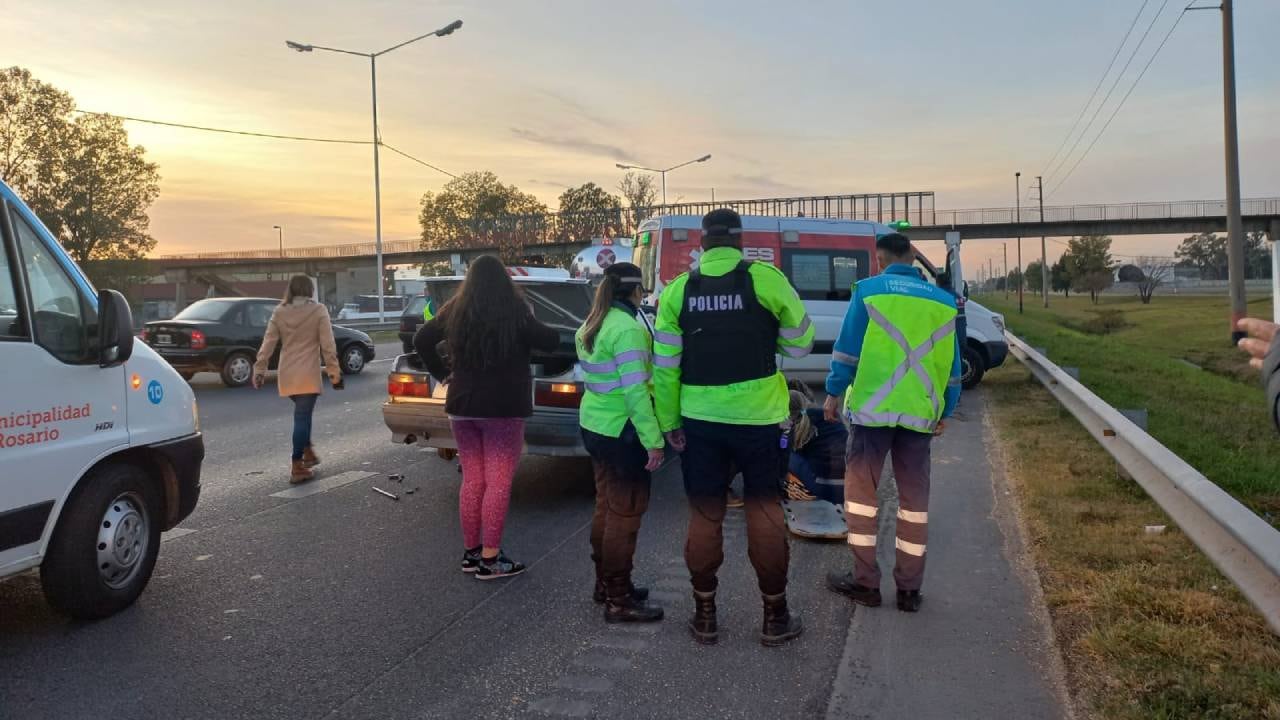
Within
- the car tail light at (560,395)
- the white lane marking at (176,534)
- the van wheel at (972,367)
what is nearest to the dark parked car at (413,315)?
the car tail light at (560,395)

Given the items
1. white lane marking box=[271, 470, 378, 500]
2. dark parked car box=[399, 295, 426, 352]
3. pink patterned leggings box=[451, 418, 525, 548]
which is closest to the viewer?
pink patterned leggings box=[451, 418, 525, 548]

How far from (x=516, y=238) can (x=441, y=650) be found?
74380mm

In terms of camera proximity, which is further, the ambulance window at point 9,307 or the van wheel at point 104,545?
the van wheel at point 104,545

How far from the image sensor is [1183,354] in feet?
99.5

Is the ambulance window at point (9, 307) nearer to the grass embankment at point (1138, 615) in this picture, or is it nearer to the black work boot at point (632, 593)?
the black work boot at point (632, 593)

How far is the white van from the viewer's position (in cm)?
385

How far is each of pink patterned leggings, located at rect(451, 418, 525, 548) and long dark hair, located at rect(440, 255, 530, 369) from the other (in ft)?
1.21

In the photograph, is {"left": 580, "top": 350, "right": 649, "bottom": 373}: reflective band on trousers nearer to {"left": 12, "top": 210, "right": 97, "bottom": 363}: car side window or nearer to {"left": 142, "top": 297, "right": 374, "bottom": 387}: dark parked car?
{"left": 12, "top": 210, "right": 97, "bottom": 363}: car side window

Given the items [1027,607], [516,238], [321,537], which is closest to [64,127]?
[516,238]

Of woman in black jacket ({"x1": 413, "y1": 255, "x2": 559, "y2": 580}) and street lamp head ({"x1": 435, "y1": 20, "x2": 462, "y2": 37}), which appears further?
street lamp head ({"x1": 435, "y1": 20, "x2": 462, "y2": 37})

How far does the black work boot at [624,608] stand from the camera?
4391 millimetres

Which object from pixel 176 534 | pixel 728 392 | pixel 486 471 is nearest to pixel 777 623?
pixel 728 392

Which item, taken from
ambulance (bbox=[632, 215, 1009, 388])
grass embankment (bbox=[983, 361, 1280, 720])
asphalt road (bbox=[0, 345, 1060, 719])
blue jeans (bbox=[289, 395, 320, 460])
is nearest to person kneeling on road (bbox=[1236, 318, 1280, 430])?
grass embankment (bbox=[983, 361, 1280, 720])

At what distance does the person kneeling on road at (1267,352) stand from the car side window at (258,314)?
15297 millimetres
